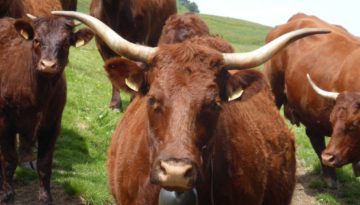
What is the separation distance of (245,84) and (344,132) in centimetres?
440

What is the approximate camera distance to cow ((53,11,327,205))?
3.78 metres

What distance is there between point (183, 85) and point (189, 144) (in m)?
0.41

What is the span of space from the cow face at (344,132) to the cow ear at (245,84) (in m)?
4.24

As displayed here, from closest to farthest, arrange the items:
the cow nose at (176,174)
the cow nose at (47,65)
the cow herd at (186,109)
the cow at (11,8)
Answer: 1. the cow nose at (176,174)
2. the cow herd at (186,109)
3. the cow nose at (47,65)
4. the cow at (11,8)

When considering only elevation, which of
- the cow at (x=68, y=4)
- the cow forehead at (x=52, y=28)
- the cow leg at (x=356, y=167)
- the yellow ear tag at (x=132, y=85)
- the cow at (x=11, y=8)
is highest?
the yellow ear tag at (x=132, y=85)

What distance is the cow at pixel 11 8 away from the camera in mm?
9296

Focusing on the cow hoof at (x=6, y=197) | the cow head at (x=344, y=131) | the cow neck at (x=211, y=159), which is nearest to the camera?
the cow neck at (x=211, y=159)

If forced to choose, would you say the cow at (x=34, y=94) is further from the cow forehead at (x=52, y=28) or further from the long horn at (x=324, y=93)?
the long horn at (x=324, y=93)

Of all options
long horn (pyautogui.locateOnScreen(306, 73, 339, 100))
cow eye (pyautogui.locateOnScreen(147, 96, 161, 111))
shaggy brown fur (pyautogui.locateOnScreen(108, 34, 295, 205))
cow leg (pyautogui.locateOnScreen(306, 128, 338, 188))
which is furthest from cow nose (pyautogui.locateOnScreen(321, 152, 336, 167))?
cow eye (pyautogui.locateOnScreen(147, 96, 161, 111))

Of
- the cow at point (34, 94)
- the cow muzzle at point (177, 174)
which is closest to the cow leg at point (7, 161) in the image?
the cow at point (34, 94)

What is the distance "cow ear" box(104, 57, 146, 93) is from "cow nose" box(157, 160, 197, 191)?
97 centimetres

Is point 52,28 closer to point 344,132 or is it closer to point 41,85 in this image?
point 41,85

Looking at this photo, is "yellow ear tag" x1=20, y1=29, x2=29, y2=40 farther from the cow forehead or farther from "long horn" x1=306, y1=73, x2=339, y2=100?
"long horn" x1=306, y1=73, x2=339, y2=100

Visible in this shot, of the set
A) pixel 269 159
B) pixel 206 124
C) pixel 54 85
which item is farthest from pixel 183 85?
pixel 54 85
